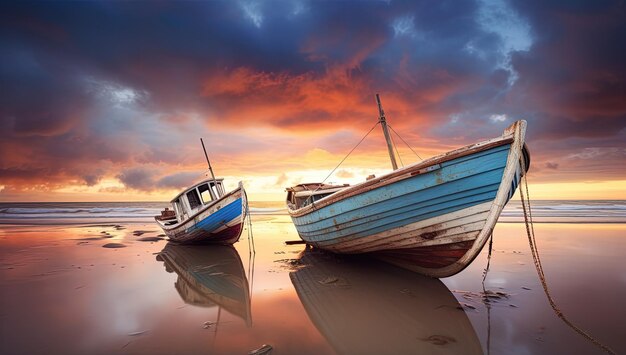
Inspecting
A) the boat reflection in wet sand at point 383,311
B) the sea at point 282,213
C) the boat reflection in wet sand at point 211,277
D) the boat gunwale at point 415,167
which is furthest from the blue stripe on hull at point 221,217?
the sea at point 282,213

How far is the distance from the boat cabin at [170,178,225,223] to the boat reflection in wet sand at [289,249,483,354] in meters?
7.55

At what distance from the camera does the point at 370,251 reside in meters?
7.03

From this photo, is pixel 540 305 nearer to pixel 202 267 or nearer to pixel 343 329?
pixel 343 329

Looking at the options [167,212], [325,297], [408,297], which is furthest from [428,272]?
[167,212]

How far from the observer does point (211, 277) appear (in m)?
7.70

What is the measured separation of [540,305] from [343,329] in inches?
149

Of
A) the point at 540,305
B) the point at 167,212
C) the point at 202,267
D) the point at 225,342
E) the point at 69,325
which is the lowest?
the point at 540,305

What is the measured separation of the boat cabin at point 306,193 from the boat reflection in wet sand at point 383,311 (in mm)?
2362

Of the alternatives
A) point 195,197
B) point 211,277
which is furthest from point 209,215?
point 211,277

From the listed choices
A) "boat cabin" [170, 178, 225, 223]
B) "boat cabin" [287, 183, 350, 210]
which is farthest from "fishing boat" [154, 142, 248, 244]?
"boat cabin" [287, 183, 350, 210]

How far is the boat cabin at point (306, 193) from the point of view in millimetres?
9375

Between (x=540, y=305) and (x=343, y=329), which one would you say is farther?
(x=540, y=305)

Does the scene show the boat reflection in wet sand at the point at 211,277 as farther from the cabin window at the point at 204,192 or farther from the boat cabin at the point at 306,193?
the boat cabin at the point at 306,193

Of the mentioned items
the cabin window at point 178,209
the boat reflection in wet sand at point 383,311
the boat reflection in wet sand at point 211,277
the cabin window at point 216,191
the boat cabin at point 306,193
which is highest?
the cabin window at point 216,191
